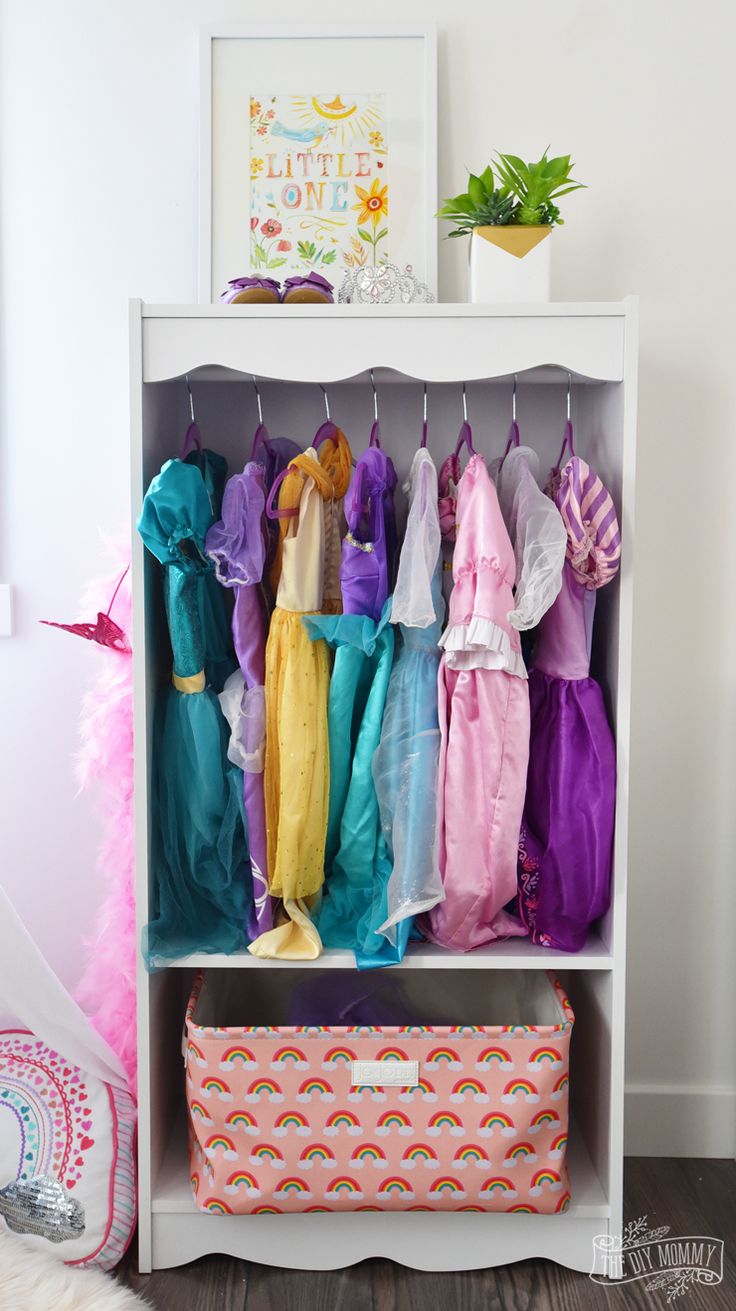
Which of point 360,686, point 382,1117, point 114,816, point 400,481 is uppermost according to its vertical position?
point 400,481

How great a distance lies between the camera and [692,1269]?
1692 mm

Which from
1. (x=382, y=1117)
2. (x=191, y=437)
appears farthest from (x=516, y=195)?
(x=382, y=1117)

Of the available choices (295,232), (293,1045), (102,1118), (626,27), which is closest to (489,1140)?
(293,1045)

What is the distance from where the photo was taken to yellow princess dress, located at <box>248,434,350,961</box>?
1.62 meters

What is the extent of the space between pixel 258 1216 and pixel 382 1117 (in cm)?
28

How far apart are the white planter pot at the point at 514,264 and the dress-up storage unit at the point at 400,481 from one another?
0.11m

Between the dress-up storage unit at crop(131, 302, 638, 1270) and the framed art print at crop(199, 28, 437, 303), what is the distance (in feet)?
0.78

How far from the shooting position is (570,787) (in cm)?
165

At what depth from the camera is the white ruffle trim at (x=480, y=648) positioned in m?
1.56

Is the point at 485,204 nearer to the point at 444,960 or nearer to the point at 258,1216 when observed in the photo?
the point at 444,960

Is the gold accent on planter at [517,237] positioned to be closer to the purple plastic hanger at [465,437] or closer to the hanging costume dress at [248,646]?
the purple plastic hanger at [465,437]

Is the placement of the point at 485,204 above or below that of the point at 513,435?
above

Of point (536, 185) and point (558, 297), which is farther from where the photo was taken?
point (558, 297)
